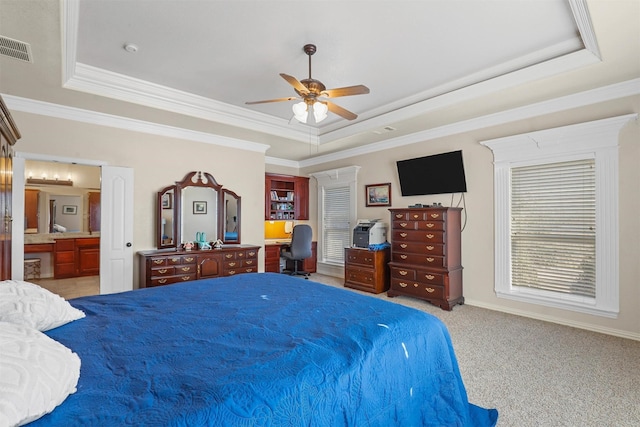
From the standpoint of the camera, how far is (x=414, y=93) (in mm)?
3984

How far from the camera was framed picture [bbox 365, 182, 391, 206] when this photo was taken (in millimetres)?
5586

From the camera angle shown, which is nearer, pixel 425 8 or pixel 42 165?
pixel 425 8

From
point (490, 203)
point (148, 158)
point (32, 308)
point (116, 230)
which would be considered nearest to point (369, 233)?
point (490, 203)

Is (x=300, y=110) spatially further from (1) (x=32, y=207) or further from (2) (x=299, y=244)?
(1) (x=32, y=207)

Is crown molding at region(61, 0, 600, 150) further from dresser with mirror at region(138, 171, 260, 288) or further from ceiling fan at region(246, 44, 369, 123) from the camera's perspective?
ceiling fan at region(246, 44, 369, 123)

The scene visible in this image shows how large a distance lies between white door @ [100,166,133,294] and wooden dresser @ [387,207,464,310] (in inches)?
150

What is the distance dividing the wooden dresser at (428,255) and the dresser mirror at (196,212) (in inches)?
107

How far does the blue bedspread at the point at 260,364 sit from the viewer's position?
959 mm

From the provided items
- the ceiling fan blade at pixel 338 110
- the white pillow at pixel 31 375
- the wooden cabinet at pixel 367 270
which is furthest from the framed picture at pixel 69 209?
the white pillow at pixel 31 375

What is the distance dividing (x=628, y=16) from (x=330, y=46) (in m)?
2.24

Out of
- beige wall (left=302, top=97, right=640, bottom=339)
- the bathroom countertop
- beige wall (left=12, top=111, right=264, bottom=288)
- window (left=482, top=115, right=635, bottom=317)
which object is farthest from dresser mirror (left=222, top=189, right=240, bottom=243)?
window (left=482, top=115, right=635, bottom=317)

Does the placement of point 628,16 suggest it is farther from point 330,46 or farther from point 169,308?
point 169,308

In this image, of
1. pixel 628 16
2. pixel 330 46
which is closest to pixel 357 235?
pixel 330 46

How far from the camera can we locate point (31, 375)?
87 cm
